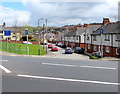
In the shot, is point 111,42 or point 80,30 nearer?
point 111,42

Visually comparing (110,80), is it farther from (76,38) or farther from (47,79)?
(76,38)

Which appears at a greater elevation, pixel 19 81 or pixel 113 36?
pixel 113 36

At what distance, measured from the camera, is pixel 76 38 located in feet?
217

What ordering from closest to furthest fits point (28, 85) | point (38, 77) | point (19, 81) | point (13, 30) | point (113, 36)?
point (28, 85), point (19, 81), point (38, 77), point (113, 36), point (13, 30)

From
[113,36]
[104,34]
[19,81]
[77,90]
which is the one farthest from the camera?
[104,34]

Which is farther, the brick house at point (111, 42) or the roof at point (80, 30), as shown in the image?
the roof at point (80, 30)

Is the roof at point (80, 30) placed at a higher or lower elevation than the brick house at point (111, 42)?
higher

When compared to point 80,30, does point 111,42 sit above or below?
below

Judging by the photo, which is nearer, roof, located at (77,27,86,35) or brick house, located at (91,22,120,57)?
brick house, located at (91,22,120,57)

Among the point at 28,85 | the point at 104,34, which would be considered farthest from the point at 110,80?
the point at 104,34

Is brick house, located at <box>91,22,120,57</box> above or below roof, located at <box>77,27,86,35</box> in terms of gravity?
below

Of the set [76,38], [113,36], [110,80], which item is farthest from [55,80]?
[76,38]

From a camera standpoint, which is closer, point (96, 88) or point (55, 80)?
point (96, 88)

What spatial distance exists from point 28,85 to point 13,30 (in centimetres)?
9952
